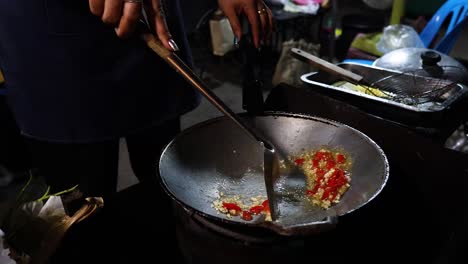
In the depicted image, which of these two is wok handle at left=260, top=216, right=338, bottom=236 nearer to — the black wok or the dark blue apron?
the black wok

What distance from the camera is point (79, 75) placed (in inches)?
47.1

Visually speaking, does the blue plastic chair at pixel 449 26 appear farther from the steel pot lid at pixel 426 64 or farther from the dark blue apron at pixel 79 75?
the dark blue apron at pixel 79 75

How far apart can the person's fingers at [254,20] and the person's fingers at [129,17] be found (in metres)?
0.31

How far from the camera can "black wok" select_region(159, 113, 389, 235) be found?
0.96 metres

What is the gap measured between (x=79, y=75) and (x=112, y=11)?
0.43 metres

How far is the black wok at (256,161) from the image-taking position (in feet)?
3.14

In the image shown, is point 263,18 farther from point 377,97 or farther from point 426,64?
point 426,64

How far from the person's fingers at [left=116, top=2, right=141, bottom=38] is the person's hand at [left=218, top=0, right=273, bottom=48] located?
0.29 m

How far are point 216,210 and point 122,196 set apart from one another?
0.95ft

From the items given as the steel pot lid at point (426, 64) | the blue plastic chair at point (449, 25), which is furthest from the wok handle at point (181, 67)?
the blue plastic chair at point (449, 25)

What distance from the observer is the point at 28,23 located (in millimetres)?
1134

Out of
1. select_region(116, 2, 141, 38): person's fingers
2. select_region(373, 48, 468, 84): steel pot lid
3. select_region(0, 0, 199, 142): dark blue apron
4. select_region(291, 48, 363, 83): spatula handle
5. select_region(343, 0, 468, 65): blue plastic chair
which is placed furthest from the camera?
select_region(343, 0, 468, 65): blue plastic chair

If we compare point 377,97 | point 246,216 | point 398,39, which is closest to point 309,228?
point 246,216

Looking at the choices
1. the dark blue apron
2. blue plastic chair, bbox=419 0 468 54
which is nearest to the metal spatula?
the dark blue apron
